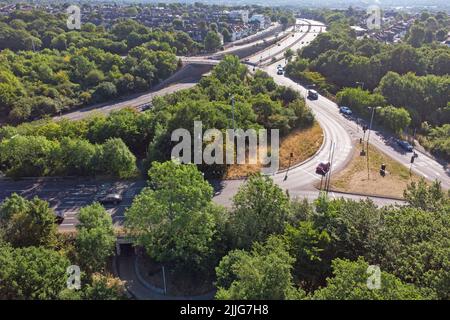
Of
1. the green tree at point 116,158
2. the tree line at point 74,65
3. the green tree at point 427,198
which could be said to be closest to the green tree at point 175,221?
the green tree at point 116,158

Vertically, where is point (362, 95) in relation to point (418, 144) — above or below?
above

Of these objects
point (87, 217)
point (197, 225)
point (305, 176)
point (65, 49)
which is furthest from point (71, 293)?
point (65, 49)

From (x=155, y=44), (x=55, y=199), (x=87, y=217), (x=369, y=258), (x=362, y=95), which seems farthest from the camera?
(x=155, y=44)

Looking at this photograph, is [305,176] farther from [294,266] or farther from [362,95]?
[362,95]

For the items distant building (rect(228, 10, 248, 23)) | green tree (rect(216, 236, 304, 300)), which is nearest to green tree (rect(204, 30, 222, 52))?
distant building (rect(228, 10, 248, 23))

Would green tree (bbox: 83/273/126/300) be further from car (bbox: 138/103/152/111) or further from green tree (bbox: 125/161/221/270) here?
car (bbox: 138/103/152/111)

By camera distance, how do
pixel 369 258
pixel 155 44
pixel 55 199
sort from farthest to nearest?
pixel 155 44 < pixel 55 199 < pixel 369 258
